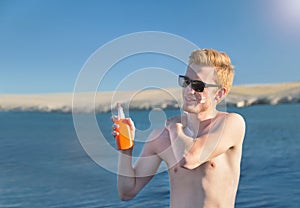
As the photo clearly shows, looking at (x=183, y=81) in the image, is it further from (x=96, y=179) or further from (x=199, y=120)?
(x=96, y=179)

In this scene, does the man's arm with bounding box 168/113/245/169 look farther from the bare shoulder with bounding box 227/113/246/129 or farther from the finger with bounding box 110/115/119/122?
the finger with bounding box 110/115/119/122

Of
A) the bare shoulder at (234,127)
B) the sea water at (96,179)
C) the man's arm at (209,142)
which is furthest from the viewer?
the sea water at (96,179)

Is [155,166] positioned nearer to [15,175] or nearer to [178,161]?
[178,161]

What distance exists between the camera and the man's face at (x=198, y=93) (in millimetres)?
1424

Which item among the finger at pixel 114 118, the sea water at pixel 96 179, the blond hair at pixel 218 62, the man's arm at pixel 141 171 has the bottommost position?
the sea water at pixel 96 179

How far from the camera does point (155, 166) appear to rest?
1.64 meters

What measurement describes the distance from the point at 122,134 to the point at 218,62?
0.40m

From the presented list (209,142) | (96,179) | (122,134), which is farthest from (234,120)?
(96,179)

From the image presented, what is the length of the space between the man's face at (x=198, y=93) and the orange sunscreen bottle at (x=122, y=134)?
0.20 m

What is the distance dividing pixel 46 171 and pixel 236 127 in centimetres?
652

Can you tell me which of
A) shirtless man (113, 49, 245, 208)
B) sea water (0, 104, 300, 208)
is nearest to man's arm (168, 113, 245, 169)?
shirtless man (113, 49, 245, 208)

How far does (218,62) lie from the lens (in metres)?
1.43

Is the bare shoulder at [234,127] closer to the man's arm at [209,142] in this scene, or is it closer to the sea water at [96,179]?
the man's arm at [209,142]

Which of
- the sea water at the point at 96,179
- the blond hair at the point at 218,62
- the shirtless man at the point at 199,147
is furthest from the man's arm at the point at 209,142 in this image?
the sea water at the point at 96,179
